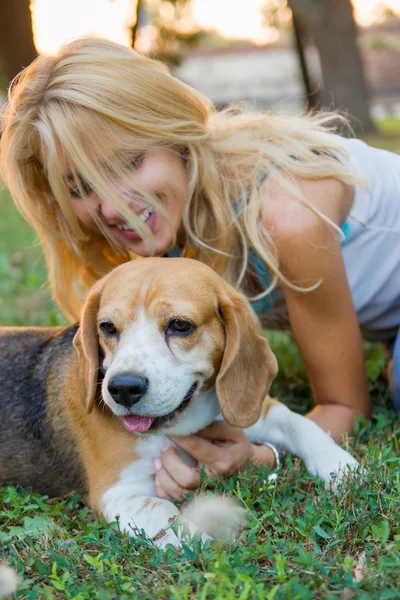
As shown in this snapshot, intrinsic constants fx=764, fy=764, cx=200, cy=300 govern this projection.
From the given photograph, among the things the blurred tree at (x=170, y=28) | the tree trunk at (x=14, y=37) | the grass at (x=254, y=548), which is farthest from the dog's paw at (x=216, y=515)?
the blurred tree at (x=170, y=28)

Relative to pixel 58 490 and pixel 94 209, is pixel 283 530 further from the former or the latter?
pixel 94 209

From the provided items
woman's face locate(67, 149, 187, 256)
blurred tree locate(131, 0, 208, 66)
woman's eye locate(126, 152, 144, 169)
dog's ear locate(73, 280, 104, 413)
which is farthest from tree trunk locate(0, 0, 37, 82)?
dog's ear locate(73, 280, 104, 413)

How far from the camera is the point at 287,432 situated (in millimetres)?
4066

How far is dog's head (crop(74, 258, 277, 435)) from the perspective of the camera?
3.26 metres

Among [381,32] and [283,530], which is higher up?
[283,530]

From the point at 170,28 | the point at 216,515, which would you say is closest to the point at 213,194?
the point at 216,515

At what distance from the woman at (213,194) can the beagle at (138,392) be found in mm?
314

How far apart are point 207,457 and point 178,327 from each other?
2.43 ft

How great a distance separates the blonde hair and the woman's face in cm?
5

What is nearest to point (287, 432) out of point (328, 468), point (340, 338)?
point (328, 468)

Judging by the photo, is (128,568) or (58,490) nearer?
(128,568)

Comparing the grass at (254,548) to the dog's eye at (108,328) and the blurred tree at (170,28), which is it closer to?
the dog's eye at (108,328)

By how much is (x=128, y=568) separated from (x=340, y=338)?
198 centimetres

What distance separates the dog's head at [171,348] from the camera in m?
3.26
